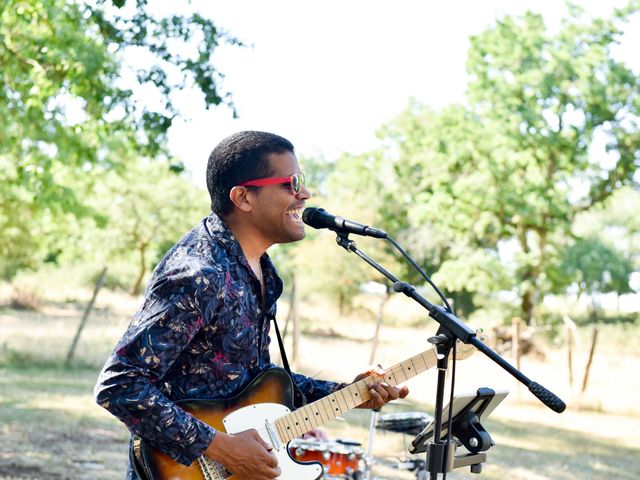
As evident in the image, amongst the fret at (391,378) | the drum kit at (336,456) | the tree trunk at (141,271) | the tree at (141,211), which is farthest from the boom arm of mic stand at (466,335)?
the tree at (141,211)

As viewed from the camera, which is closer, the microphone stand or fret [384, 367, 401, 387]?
the microphone stand

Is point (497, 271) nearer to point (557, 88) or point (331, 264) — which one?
point (557, 88)

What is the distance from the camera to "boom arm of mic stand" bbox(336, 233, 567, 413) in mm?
2867

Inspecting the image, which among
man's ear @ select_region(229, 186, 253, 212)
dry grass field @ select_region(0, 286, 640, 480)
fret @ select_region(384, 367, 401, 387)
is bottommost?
dry grass field @ select_region(0, 286, 640, 480)

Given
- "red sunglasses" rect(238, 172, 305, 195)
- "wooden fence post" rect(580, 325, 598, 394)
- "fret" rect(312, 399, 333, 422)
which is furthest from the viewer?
"wooden fence post" rect(580, 325, 598, 394)

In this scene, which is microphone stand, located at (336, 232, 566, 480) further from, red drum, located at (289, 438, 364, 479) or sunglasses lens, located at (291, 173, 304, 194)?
red drum, located at (289, 438, 364, 479)

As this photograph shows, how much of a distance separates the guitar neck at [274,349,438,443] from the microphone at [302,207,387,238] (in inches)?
26.9

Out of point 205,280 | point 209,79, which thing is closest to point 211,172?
point 205,280

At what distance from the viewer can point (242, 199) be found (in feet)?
11.2

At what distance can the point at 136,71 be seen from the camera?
763 centimetres

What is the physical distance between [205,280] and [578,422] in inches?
563

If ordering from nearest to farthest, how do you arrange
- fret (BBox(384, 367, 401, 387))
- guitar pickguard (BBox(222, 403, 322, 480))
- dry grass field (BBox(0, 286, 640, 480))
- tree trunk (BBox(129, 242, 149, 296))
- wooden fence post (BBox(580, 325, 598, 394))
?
guitar pickguard (BBox(222, 403, 322, 480)), fret (BBox(384, 367, 401, 387)), dry grass field (BBox(0, 286, 640, 480)), wooden fence post (BBox(580, 325, 598, 394)), tree trunk (BBox(129, 242, 149, 296))

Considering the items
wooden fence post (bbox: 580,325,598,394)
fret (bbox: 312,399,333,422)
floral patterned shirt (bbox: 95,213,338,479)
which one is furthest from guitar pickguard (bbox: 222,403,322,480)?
wooden fence post (bbox: 580,325,598,394)

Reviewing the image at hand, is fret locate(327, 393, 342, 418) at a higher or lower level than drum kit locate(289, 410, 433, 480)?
higher
